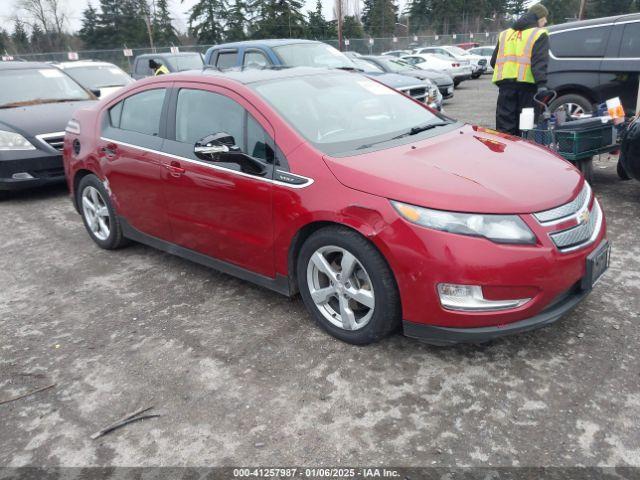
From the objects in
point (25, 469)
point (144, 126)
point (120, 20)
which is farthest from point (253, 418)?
point (120, 20)

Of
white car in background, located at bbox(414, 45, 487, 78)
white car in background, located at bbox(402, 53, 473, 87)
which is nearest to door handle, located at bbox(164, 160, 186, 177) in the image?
white car in background, located at bbox(402, 53, 473, 87)

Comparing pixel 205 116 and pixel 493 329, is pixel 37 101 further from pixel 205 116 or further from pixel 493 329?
pixel 493 329

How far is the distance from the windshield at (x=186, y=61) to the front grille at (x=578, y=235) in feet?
35.5

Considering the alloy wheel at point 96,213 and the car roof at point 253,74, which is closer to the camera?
the car roof at point 253,74

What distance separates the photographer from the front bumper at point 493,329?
2740 millimetres

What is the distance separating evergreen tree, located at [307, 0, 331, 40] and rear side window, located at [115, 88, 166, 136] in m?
43.8

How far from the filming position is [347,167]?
3027 millimetres

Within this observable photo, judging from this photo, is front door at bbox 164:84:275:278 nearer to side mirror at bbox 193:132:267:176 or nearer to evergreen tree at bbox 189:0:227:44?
side mirror at bbox 193:132:267:176

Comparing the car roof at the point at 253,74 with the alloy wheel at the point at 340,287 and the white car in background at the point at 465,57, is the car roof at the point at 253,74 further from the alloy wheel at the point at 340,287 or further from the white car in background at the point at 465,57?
the white car in background at the point at 465,57

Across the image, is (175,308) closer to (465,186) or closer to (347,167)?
(347,167)

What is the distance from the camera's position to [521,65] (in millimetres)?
6203

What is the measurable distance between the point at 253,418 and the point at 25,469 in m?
1.04

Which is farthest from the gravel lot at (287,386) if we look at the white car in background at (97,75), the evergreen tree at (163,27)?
the evergreen tree at (163,27)

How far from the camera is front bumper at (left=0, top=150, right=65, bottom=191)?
6.61m
